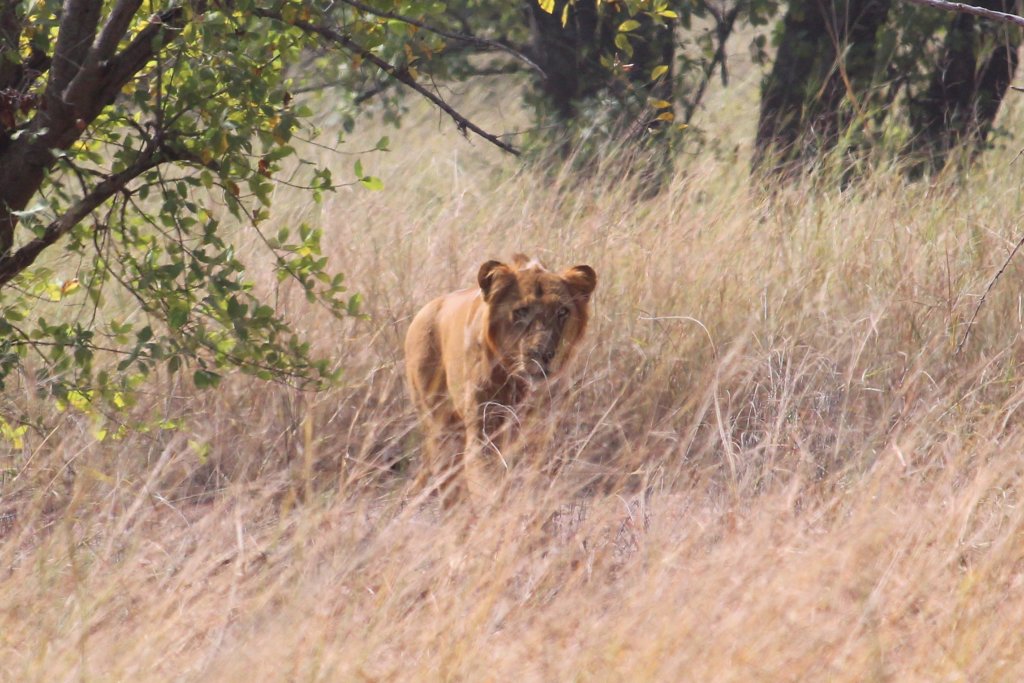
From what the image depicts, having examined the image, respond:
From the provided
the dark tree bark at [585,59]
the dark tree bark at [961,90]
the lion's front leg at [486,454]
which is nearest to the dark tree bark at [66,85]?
the lion's front leg at [486,454]

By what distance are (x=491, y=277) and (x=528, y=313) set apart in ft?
0.58

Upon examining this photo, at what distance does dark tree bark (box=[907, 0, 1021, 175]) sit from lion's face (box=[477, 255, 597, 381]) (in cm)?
399

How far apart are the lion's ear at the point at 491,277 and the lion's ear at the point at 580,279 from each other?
24 cm

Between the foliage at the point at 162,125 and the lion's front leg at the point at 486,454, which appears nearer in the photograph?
the foliage at the point at 162,125

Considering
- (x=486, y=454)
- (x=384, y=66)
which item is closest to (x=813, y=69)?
(x=486, y=454)

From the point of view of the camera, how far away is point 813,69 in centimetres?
824

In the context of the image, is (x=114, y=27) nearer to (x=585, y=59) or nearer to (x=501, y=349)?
(x=501, y=349)

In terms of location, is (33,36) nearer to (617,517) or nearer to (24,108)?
(24,108)

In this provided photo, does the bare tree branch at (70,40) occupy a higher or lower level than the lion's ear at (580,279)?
higher

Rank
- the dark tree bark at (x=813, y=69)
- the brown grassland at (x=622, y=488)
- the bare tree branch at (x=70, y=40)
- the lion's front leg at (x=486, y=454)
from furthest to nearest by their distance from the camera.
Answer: the dark tree bark at (x=813, y=69) → the lion's front leg at (x=486, y=454) → the bare tree branch at (x=70, y=40) → the brown grassland at (x=622, y=488)

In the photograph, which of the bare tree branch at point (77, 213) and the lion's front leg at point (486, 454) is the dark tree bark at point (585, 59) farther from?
the bare tree branch at point (77, 213)

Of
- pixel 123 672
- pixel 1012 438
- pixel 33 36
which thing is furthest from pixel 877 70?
pixel 123 672

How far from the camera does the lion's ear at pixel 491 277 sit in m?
4.52

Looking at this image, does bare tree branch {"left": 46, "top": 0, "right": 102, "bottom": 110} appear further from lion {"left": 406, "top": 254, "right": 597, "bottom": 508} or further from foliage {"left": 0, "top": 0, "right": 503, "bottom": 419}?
lion {"left": 406, "top": 254, "right": 597, "bottom": 508}
